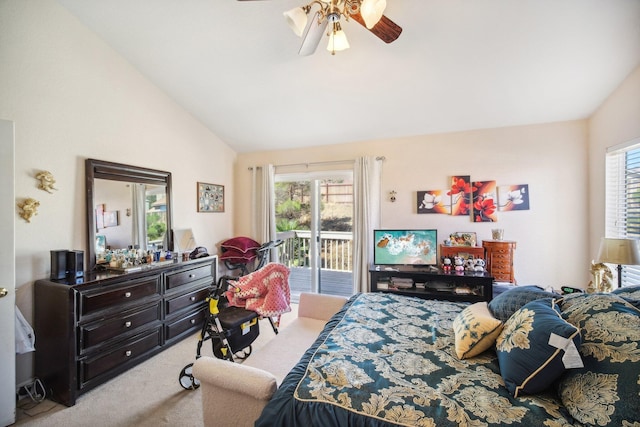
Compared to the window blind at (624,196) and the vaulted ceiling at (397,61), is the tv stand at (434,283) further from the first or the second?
the vaulted ceiling at (397,61)

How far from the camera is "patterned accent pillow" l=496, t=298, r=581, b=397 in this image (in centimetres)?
98

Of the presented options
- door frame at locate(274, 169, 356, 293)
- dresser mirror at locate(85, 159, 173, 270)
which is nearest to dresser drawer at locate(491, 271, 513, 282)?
door frame at locate(274, 169, 356, 293)

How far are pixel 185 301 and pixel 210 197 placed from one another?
153 centimetres

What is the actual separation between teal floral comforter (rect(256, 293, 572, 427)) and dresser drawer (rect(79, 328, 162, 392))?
1.83 meters

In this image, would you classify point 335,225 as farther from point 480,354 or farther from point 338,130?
point 480,354

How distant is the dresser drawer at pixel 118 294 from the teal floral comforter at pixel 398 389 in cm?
182

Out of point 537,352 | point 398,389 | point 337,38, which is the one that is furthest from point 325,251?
point 537,352

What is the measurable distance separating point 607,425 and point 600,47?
8.95 ft

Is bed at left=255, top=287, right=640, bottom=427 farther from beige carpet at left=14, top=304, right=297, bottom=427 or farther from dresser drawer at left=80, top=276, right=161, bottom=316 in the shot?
dresser drawer at left=80, top=276, right=161, bottom=316

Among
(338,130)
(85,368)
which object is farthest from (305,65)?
(85,368)

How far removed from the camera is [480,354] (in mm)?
1349

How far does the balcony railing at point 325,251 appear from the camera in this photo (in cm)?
430

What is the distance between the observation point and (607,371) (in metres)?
0.90

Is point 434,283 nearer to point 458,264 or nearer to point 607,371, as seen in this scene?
point 458,264
